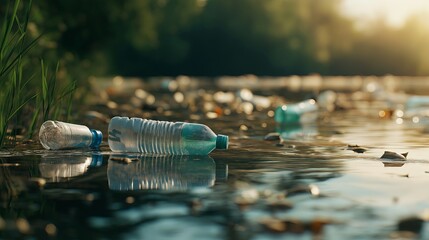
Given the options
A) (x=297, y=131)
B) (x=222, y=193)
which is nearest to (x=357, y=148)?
(x=297, y=131)

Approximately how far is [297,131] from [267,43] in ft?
195

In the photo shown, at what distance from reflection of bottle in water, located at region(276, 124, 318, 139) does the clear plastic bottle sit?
235 centimetres

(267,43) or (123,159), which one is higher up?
(267,43)

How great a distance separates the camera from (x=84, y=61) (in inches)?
907

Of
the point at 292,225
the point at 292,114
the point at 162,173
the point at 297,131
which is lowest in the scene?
the point at 292,225

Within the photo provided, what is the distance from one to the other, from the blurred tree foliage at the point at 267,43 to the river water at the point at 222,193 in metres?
32.9

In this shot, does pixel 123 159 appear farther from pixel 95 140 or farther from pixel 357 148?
pixel 357 148

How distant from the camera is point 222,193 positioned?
4535 mm

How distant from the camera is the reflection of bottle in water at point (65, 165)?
5.20 metres

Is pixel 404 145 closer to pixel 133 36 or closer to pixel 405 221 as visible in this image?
pixel 405 221

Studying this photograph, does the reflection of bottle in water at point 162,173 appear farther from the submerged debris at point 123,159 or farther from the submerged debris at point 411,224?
the submerged debris at point 411,224

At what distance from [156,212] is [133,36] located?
2277cm

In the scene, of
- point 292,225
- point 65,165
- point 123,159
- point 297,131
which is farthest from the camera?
point 297,131

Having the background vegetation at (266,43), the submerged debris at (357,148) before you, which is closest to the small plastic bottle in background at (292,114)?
the submerged debris at (357,148)
